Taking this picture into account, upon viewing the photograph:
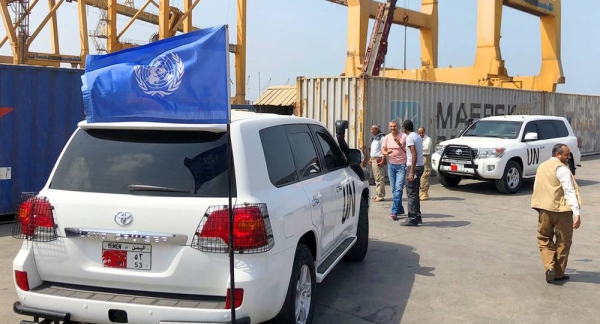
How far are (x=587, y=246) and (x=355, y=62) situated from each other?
14784 mm

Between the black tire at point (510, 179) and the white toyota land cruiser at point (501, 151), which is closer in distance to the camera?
the white toyota land cruiser at point (501, 151)

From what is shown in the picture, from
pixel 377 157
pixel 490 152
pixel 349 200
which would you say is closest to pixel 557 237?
pixel 349 200

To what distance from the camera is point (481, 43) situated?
23.2 m

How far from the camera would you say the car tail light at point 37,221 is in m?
3.56

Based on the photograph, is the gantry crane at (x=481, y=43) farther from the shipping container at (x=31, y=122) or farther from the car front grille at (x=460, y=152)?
the shipping container at (x=31, y=122)

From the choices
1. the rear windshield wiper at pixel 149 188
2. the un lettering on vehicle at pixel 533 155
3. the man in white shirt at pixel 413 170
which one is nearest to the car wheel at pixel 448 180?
the un lettering on vehicle at pixel 533 155

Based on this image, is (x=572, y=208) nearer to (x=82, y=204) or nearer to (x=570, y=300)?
(x=570, y=300)

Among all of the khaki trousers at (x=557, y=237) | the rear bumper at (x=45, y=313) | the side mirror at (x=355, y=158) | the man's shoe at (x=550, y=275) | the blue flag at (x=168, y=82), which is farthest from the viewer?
the side mirror at (x=355, y=158)

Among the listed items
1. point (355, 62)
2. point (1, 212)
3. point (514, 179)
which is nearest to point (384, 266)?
point (1, 212)

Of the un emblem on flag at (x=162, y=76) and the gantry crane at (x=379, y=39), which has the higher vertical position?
the gantry crane at (x=379, y=39)

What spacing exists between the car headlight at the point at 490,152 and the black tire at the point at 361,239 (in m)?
6.57

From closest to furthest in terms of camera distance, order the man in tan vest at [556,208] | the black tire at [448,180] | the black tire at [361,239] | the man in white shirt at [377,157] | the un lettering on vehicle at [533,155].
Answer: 1. the man in tan vest at [556,208]
2. the black tire at [361,239]
3. the man in white shirt at [377,157]
4. the un lettering on vehicle at [533,155]
5. the black tire at [448,180]

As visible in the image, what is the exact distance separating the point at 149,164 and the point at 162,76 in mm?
594

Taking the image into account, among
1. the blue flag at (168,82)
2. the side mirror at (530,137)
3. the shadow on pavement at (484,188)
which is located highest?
the blue flag at (168,82)
